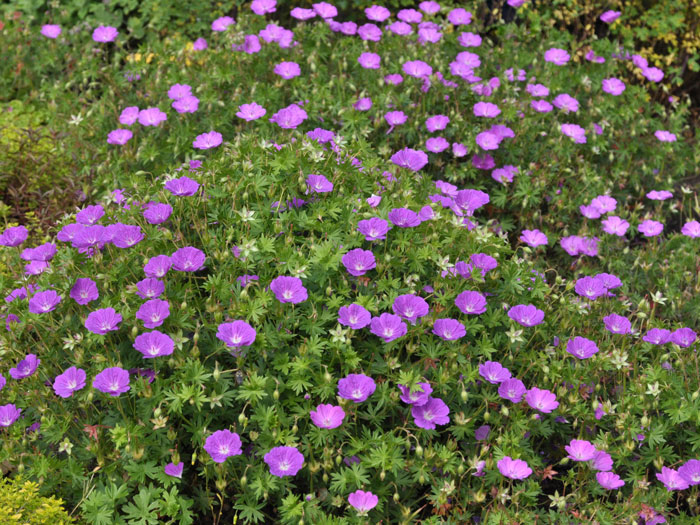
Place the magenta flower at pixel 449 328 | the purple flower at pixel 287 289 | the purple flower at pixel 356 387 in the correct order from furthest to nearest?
the magenta flower at pixel 449 328
the purple flower at pixel 287 289
the purple flower at pixel 356 387

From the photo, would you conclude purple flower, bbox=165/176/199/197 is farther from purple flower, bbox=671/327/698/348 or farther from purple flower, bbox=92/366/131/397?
purple flower, bbox=671/327/698/348

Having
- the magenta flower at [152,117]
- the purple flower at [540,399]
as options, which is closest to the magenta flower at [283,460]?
the purple flower at [540,399]

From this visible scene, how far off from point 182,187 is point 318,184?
0.56 meters

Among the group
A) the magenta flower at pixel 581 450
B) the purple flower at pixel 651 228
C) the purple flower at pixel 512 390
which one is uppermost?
the purple flower at pixel 512 390

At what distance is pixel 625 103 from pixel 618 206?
884 mm

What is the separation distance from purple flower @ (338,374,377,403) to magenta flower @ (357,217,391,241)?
577mm

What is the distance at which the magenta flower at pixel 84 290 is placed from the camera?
2.80m

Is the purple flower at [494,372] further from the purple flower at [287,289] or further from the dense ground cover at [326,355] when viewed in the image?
the purple flower at [287,289]

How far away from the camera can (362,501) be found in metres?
2.56

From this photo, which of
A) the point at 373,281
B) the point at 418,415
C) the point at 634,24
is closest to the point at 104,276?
the point at 373,281

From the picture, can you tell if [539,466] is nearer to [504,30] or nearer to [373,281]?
[373,281]

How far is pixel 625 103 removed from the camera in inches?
203

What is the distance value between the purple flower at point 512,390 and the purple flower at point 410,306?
412mm

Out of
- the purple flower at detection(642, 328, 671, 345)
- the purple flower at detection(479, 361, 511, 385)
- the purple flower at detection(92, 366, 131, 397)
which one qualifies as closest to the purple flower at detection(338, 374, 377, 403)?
the purple flower at detection(479, 361, 511, 385)
